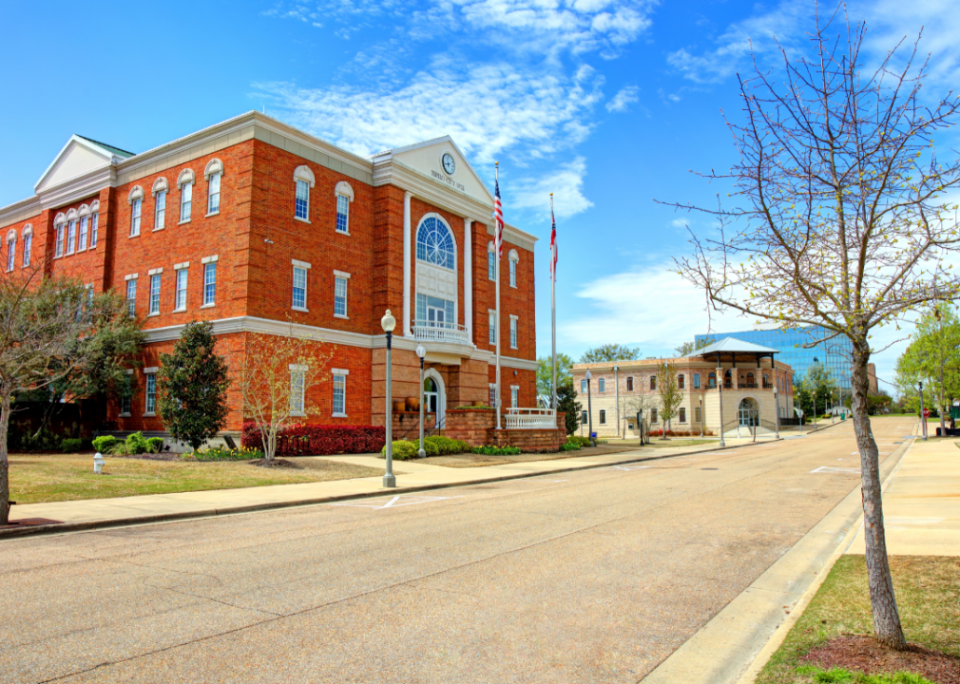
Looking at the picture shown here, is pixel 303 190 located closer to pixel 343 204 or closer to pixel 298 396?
pixel 343 204

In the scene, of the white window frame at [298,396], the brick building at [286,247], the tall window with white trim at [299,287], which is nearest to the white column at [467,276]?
the brick building at [286,247]

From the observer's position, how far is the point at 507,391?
46.3 metres

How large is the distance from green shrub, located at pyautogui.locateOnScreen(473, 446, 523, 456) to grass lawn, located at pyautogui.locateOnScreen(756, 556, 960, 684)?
77.1 ft

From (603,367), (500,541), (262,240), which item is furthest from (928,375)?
(500,541)

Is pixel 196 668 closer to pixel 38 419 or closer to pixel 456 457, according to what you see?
pixel 456 457

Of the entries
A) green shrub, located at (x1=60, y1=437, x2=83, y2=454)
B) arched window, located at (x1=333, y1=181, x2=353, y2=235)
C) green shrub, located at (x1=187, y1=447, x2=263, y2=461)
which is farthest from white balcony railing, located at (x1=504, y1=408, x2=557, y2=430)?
green shrub, located at (x1=60, y1=437, x2=83, y2=454)

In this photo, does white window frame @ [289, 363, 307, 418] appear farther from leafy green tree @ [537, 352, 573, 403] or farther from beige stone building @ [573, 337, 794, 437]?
leafy green tree @ [537, 352, 573, 403]

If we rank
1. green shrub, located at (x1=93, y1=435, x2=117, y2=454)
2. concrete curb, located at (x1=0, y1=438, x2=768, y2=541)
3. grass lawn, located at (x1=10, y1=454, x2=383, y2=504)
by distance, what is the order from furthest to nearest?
green shrub, located at (x1=93, y1=435, x2=117, y2=454)
grass lawn, located at (x1=10, y1=454, x2=383, y2=504)
concrete curb, located at (x1=0, y1=438, x2=768, y2=541)

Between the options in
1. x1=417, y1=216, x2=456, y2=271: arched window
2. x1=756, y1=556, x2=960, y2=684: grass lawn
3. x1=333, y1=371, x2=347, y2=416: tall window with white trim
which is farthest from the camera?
x1=417, y1=216, x2=456, y2=271: arched window


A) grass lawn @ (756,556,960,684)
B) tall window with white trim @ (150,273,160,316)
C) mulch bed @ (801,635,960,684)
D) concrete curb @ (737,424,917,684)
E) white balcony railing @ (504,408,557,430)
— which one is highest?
tall window with white trim @ (150,273,160,316)

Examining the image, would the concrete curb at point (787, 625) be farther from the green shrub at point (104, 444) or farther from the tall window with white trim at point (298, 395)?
the green shrub at point (104, 444)

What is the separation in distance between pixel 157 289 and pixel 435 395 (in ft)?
51.1

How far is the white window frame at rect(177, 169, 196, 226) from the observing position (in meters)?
31.8

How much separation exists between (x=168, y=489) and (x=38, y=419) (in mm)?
21766
